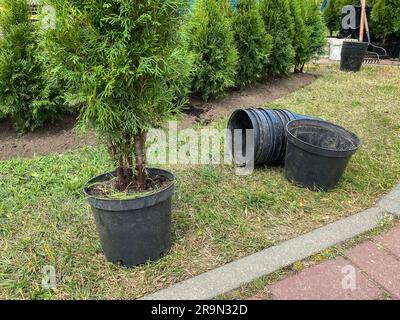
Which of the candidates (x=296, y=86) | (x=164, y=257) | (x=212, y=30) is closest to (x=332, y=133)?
(x=164, y=257)

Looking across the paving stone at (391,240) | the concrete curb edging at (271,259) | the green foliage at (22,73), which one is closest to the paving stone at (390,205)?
the concrete curb edging at (271,259)

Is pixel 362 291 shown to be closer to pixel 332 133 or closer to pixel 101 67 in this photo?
pixel 332 133

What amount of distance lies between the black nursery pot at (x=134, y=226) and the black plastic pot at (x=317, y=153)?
1.32m

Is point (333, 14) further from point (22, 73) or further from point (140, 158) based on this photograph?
point (140, 158)

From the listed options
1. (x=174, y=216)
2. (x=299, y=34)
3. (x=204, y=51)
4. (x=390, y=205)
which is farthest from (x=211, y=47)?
(x=390, y=205)

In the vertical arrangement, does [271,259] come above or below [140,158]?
below

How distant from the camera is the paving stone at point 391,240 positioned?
7.90ft

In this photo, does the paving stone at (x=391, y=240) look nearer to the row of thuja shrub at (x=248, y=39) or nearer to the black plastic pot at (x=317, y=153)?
the black plastic pot at (x=317, y=153)

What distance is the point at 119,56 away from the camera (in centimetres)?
183

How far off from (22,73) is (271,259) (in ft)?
11.2

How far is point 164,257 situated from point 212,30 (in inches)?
148

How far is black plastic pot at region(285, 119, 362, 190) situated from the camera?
9.63 feet

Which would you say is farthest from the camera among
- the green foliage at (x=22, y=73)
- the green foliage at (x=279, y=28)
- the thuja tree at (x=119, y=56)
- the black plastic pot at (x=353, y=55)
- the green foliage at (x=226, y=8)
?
the black plastic pot at (x=353, y=55)
